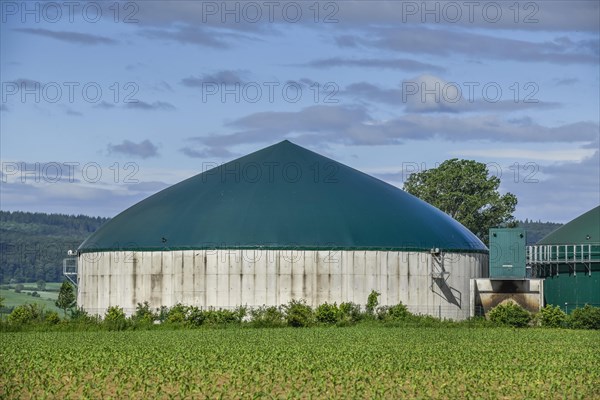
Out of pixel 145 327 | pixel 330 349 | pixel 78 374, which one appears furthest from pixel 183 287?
pixel 78 374

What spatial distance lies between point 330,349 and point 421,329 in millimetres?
17971

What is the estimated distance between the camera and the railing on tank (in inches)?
3174

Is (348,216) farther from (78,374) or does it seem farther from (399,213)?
(78,374)

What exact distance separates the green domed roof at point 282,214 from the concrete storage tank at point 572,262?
5.63 m

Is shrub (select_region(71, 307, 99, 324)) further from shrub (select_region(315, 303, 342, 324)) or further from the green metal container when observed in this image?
the green metal container

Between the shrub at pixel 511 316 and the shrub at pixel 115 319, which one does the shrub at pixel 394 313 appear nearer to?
the shrub at pixel 511 316

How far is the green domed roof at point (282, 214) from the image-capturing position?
74438 mm

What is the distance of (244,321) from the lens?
237 ft

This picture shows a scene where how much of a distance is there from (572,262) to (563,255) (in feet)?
4.84

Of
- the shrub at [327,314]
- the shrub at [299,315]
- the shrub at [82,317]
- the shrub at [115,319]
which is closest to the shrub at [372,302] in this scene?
the shrub at [327,314]

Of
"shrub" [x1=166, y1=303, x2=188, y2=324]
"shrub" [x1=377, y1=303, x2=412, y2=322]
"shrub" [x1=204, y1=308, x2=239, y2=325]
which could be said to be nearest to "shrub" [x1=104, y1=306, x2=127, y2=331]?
"shrub" [x1=166, y1=303, x2=188, y2=324]

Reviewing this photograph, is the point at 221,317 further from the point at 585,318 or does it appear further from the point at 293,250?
the point at 585,318

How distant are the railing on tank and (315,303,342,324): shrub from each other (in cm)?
1934

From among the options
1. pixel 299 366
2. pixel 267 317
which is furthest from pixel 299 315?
pixel 299 366
